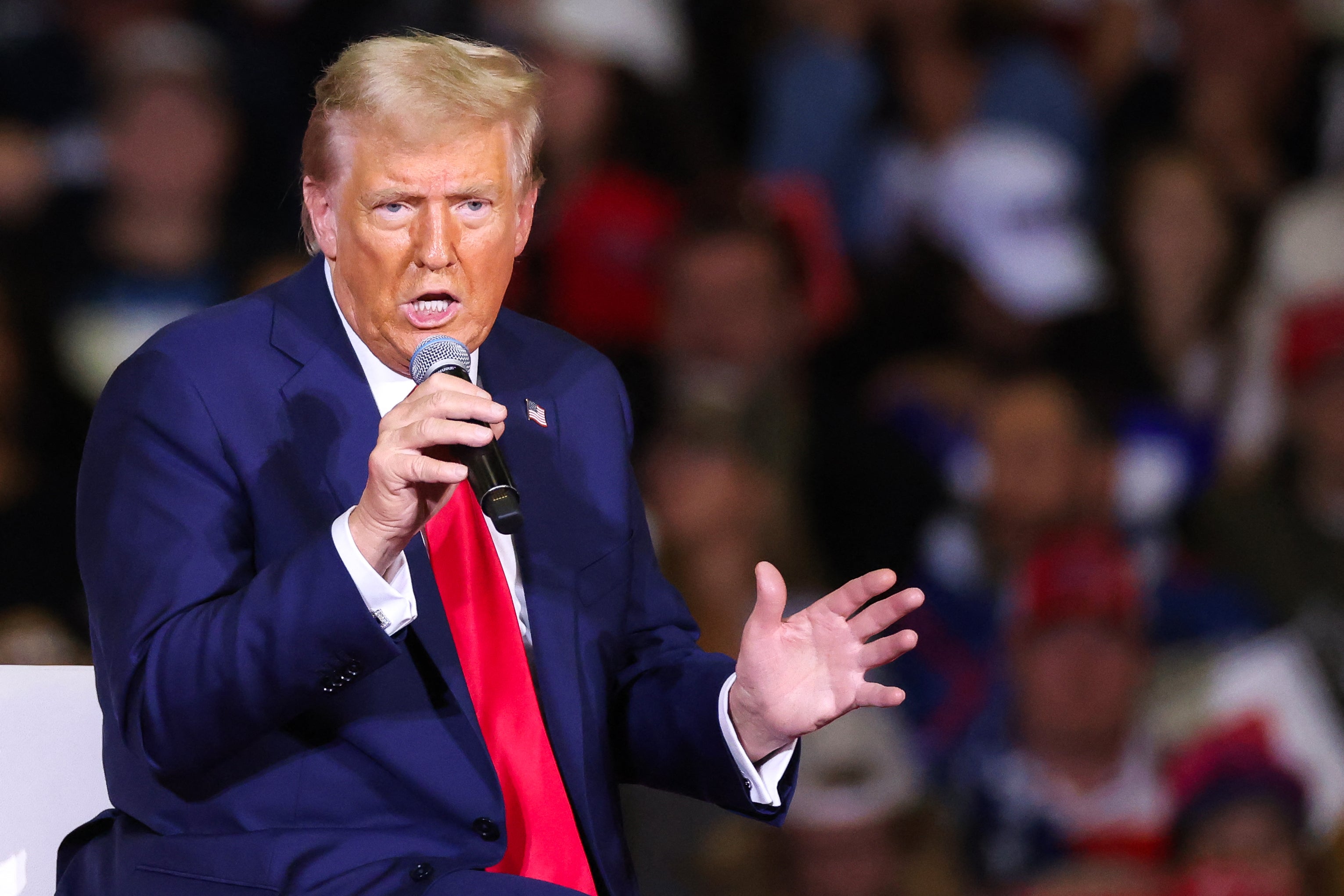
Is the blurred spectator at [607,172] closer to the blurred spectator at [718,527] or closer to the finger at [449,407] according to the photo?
the blurred spectator at [718,527]

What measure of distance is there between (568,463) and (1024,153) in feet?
6.16

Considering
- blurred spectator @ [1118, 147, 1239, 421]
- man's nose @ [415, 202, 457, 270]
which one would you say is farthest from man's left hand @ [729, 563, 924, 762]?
blurred spectator @ [1118, 147, 1239, 421]

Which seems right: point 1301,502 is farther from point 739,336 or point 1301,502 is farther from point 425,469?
point 425,469

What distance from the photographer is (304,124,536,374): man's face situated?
1.29m

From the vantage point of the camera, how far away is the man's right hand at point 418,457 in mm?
1065

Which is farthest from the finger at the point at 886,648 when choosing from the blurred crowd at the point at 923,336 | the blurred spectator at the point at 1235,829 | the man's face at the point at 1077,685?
the blurred spectator at the point at 1235,829

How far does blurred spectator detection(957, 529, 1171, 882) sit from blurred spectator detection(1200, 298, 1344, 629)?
25 centimetres

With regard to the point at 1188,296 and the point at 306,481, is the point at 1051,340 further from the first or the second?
the point at 306,481

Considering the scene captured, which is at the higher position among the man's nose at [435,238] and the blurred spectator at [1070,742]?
the man's nose at [435,238]

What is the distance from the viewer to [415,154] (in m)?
1.29

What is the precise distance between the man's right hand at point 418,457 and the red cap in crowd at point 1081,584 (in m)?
1.89

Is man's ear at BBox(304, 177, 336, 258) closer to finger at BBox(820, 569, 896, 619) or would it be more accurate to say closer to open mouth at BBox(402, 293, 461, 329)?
open mouth at BBox(402, 293, 461, 329)

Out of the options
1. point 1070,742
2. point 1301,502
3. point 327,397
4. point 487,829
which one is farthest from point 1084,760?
point 327,397

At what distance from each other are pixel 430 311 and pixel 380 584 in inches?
10.7
